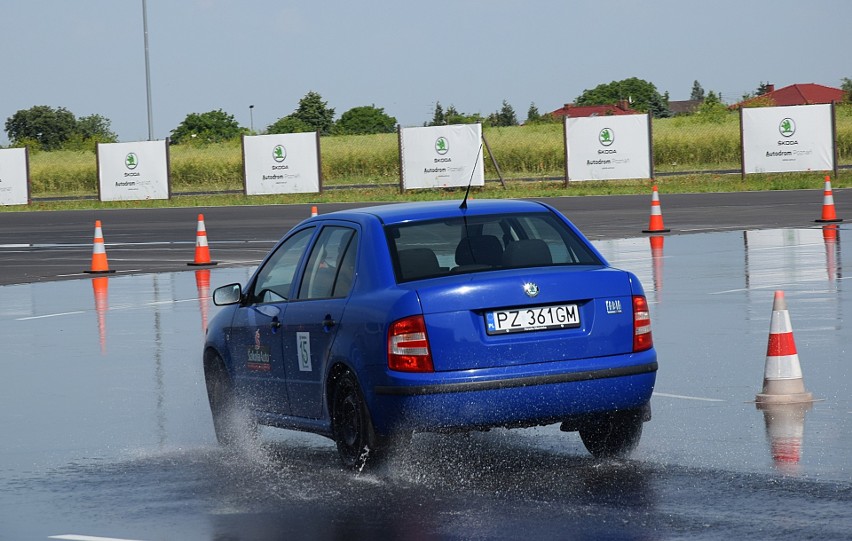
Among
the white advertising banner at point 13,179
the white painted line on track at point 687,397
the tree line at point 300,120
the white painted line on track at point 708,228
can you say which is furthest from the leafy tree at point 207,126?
the white painted line on track at point 687,397

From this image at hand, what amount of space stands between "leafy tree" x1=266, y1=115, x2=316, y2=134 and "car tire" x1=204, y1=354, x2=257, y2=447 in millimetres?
92805

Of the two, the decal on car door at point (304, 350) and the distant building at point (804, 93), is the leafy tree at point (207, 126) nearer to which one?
the distant building at point (804, 93)

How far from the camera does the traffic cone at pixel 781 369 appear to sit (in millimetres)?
9836

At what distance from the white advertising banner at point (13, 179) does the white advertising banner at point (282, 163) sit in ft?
31.5

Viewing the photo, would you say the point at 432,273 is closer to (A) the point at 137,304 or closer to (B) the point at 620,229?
(A) the point at 137,304

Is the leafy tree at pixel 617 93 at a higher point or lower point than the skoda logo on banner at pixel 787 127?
higher

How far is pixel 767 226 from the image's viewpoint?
2956cm

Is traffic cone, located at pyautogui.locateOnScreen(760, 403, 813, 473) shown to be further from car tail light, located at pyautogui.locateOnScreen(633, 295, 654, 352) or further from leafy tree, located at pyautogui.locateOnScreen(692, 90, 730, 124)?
leafy tree, located at pyautogui.locateOnScreen(692, 90, 730, 124)

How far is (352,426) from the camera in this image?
805 centimetres

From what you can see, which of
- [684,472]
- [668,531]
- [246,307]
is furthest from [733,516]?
[246,307]

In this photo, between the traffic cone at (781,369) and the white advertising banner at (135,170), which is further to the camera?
the white advertising banner at (135,170)

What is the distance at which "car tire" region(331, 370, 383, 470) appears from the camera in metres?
7.82

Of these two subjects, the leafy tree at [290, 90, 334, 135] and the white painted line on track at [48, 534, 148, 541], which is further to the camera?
the leafy tree at [290, 90, 334, 135]

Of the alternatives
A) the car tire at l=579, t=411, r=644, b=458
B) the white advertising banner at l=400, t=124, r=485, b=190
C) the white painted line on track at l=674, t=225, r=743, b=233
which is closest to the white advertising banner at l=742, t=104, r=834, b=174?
the white advertising banner at l=400, t=124, r=485, b=190
